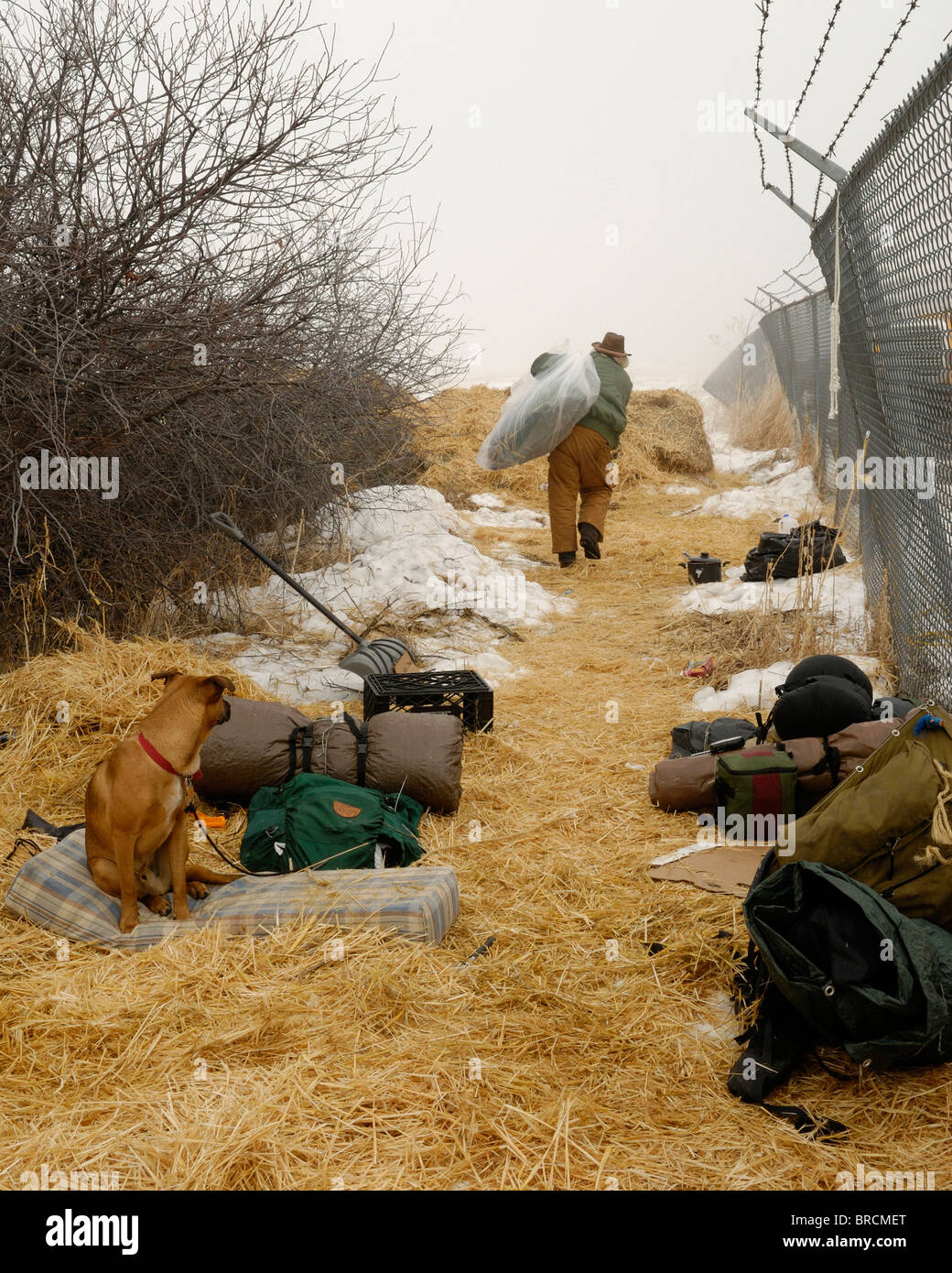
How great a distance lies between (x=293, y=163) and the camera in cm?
582

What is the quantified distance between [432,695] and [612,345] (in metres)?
6.51

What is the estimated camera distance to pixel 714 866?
4.21 metres

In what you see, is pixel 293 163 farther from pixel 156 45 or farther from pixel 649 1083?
pixel 649 1083

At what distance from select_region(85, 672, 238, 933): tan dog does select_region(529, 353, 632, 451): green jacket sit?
7.57 metres

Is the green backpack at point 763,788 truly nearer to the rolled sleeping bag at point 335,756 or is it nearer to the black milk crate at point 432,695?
the rolled sleeping bag at point 335,756

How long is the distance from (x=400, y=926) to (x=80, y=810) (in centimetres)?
206

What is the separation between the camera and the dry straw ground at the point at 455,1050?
246 cm

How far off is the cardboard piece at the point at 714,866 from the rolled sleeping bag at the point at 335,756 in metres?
1.16

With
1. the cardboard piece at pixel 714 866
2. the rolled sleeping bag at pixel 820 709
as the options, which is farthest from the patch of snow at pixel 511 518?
the cardboard piece at pixel 714 866

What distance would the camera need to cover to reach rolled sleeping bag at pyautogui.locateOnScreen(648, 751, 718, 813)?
480 cm

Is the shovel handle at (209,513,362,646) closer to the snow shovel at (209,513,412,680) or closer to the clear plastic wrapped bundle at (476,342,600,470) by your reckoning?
the snow shovel at (209,513,412,680)
